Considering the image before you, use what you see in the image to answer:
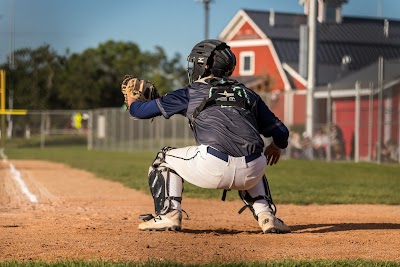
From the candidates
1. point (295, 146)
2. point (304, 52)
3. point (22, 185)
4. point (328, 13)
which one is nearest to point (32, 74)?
point (295, 146)

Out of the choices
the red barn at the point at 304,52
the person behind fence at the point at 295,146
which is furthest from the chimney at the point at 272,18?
the person behind fence at the point at 295,146

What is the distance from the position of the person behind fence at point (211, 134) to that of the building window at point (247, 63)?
40997 millimetres

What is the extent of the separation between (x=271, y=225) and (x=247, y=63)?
41775 mm

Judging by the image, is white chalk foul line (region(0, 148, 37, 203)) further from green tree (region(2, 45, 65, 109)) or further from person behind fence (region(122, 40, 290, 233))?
person behind fence (region(122, 40, 290, 233))

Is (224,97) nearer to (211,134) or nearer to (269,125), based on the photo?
(211,134)

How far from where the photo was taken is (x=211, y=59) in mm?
8219

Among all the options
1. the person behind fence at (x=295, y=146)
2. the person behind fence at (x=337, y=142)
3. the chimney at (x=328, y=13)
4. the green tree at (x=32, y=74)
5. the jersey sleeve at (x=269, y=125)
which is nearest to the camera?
the jersey sleeve at (x=269, y=125)

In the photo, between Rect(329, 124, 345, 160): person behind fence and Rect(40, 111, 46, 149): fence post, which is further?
Rect(40, 111, 46, 149): fence post

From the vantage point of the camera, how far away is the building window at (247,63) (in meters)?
49.3

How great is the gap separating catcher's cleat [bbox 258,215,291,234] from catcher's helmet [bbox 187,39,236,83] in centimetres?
133

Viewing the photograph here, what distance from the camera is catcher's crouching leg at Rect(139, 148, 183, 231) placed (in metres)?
8.27

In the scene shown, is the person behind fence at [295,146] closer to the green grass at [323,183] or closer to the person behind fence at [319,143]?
the person behind fence at [319,143]

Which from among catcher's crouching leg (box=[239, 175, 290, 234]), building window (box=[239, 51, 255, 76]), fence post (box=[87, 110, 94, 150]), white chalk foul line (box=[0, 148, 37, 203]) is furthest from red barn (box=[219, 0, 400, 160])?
catcher's crouching leg (box=[239, 175, 290, 234])

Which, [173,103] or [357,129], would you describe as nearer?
[173,103]
